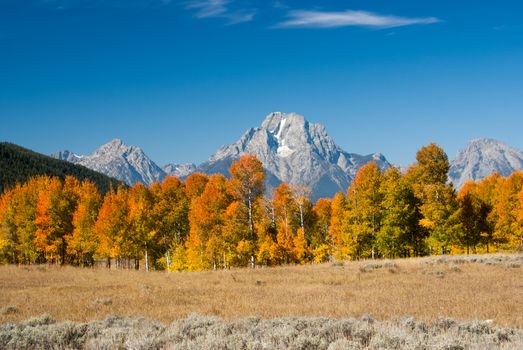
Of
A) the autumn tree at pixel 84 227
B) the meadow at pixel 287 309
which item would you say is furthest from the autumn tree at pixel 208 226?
the meadow at pixel 287 309

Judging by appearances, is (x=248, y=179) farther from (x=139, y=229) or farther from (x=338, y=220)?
(x=338, y=220)

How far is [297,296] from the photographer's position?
63.0 feet

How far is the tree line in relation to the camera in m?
43.3

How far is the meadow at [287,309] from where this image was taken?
9445 mm

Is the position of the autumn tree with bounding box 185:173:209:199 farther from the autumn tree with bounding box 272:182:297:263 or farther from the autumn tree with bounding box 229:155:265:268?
the autumn tree with bounding box 229:155:265:268

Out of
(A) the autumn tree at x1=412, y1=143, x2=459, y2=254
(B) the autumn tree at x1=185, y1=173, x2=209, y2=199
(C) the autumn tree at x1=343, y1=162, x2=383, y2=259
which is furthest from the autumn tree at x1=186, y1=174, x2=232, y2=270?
(A) the autumn tree at x1=412, y1=143, x2=459, y2=254

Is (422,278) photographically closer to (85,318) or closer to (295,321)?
(295,321)

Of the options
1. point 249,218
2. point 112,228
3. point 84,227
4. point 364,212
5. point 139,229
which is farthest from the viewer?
point 84,227

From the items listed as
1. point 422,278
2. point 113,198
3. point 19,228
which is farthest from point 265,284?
point 19,228

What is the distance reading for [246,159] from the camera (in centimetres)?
3897

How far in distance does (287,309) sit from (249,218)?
24.0 m

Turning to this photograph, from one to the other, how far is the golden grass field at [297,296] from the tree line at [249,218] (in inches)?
516

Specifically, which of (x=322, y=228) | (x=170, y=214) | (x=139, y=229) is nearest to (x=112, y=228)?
(x=139, y=229)

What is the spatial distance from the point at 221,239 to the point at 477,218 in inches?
1418
